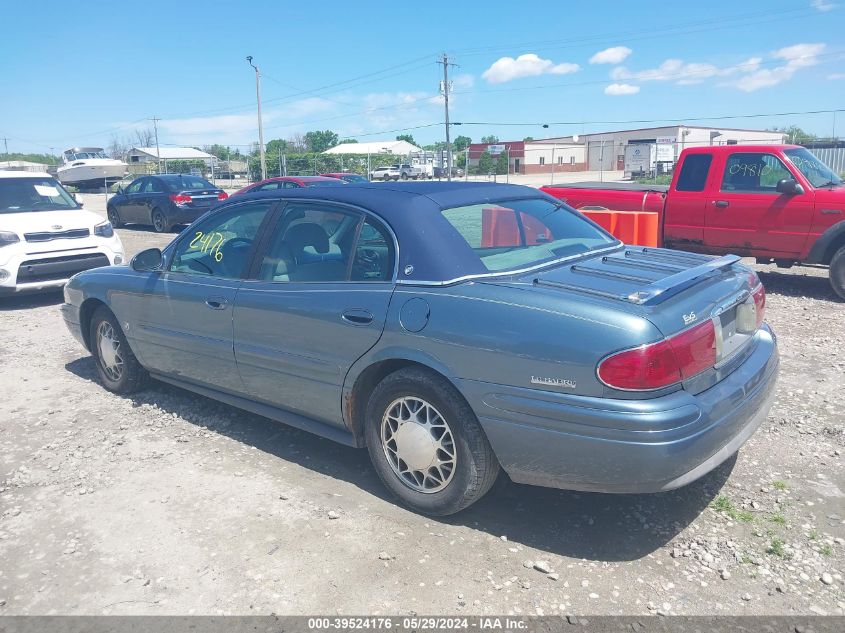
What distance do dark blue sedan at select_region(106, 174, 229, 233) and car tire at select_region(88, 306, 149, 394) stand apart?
12376 mm

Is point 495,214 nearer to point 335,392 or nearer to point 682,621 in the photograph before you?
point 335,392

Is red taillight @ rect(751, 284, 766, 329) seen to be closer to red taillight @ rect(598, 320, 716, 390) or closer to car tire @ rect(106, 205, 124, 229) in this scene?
red taillight @ rect(598, 320, 716, 390)

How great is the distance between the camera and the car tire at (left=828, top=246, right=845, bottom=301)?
830cm

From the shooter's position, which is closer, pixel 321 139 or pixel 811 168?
pixel 811 168

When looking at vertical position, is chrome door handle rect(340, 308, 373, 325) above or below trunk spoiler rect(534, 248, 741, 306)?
below

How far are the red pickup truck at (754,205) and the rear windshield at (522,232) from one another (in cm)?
532

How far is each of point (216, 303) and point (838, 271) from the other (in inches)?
287

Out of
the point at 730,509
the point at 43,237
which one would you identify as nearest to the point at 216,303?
the point at 730,509

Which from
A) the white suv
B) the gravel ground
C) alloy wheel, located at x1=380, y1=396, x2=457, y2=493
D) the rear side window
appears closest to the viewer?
the gravel ground

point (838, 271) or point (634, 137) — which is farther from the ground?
point (634, 137)

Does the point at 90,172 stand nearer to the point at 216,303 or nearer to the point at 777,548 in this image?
the point at 216,303

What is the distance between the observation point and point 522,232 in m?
4.17

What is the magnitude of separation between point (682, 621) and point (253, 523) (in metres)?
2.09

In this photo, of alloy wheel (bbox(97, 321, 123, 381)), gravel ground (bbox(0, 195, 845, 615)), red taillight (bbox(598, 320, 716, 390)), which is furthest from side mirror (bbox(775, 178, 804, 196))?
alloy wheel (bbox(97, 321, 123, 381))
